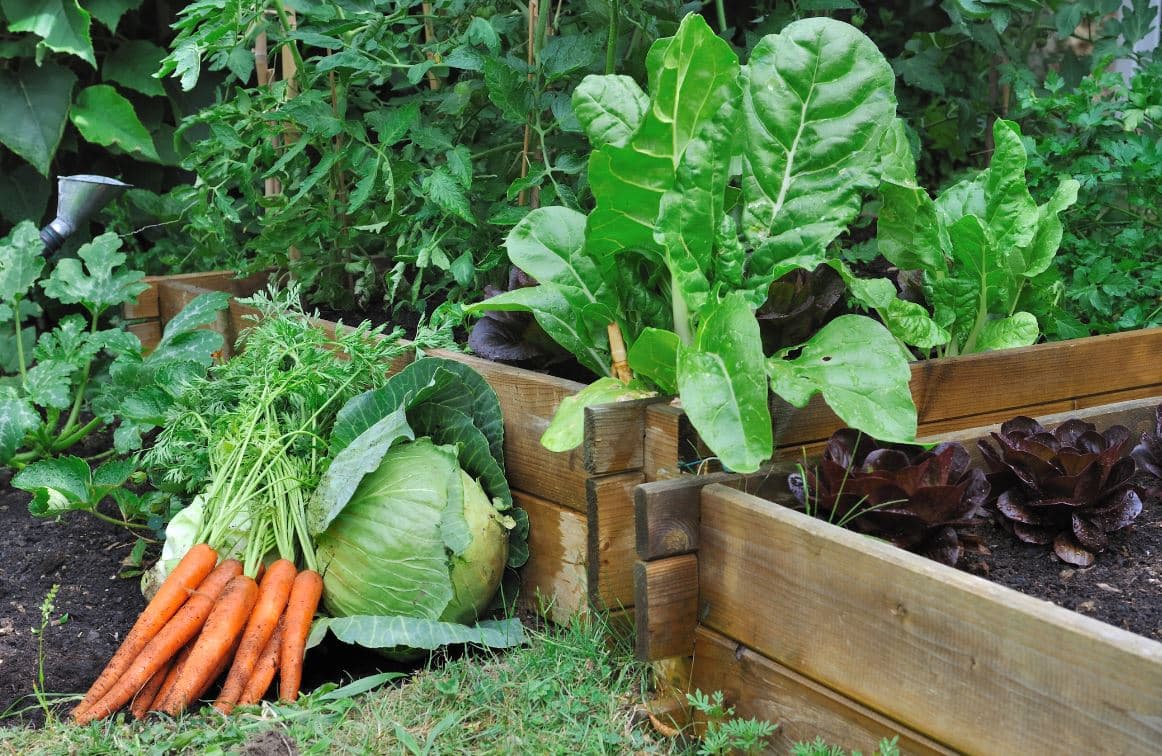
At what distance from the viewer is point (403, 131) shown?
2.56m

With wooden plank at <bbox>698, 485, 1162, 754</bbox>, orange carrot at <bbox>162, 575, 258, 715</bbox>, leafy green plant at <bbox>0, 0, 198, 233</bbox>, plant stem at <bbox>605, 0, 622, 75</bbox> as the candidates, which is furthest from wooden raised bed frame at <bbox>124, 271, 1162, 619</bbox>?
leafy green plant at <bbox>0, 0, 198, 233</bbox>

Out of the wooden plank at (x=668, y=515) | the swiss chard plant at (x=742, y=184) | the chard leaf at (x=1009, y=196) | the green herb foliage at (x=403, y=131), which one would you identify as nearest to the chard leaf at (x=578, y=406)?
the swiss chard plant at (x=742, y=184)

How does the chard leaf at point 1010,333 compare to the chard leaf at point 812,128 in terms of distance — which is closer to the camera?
the chard leaf at point 812,128

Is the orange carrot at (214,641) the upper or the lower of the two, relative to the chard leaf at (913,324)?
lower

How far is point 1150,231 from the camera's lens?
258cm

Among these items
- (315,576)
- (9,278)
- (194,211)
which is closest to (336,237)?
(194,211)

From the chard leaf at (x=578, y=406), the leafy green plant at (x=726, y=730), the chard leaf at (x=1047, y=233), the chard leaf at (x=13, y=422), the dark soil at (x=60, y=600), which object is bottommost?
the dark soil at (x=60, y=600)

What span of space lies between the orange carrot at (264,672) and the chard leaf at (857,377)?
109cm

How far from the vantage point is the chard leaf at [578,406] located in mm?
1874

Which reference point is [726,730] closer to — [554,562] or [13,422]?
[554,562]

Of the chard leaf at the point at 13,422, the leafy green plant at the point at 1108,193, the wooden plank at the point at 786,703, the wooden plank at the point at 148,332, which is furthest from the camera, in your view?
the wooden plank at the point at 148,332

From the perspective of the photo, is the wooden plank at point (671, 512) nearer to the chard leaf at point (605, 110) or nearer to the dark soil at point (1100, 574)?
the dark soil at point (1100, 574)

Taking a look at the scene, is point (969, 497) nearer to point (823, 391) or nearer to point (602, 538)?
point (823, 391)

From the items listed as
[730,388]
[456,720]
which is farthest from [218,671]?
[730,388]
